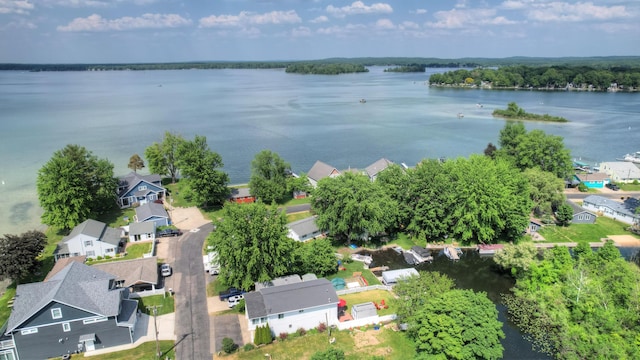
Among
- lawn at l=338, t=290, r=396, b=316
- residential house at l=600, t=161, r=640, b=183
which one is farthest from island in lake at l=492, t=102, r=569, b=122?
lawn at l=338, t=290, r=396, b=316

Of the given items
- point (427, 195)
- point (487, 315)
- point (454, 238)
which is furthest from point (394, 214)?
point (487, 315)

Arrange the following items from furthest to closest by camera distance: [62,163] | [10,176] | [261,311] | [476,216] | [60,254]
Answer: [10,176]
[62,163]
[476,216]
[60,254]
[261,311]

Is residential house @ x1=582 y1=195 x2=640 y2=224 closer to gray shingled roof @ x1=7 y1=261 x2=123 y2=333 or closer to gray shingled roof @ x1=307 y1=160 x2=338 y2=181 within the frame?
gray shingled roof @ x1=307 y1=160 x2=338 y2=181

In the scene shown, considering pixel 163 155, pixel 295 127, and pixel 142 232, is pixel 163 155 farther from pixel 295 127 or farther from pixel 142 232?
pixel 295 127

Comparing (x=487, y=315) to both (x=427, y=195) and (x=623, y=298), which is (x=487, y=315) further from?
(x=427, y=195)

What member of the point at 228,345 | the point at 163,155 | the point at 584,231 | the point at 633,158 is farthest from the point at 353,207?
the point at 633,158

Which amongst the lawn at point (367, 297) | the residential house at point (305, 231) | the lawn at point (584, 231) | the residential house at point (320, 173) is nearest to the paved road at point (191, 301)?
the residential house at point (305, 231)
